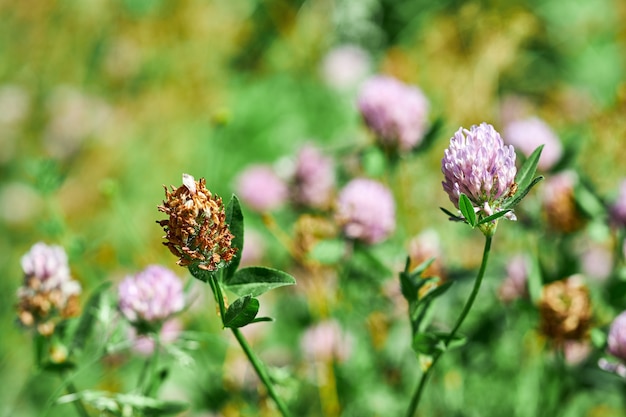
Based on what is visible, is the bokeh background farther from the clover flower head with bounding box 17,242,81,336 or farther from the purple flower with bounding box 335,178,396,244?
the clover flower head with bounding box 17,242,81,336

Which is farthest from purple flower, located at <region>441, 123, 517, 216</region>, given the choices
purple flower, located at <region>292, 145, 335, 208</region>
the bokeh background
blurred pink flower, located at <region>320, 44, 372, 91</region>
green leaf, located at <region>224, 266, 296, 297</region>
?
blurred pink flower, located at <region>320, 44, 372, 91</region>

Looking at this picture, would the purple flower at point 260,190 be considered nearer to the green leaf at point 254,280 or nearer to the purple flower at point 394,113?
the purple flower at point 394,113

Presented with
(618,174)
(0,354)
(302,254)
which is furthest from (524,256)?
(0,354)

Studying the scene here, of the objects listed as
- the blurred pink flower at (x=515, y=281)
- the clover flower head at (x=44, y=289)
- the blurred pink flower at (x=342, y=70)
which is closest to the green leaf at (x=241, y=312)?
the clover flower head at (x=44, y=289)

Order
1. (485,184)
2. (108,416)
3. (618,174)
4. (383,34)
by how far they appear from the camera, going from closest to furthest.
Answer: (485,184), (108,416), (618,174), (383,34)

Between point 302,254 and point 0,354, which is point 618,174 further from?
point 0,354

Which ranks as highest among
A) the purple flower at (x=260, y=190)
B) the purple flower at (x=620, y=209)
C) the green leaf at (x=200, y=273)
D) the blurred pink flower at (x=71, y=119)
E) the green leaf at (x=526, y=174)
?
the blurred pink flower at (x=71, y=119)
